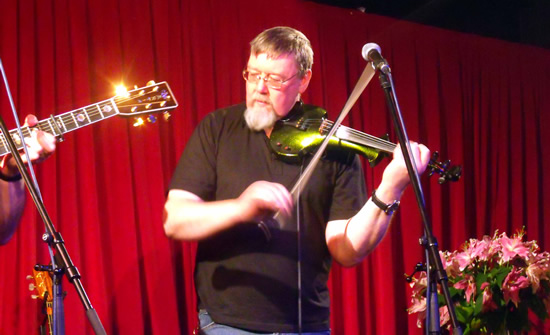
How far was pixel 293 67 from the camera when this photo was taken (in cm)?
199

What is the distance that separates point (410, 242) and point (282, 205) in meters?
3.46

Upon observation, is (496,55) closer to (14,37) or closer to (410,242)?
(410,242)

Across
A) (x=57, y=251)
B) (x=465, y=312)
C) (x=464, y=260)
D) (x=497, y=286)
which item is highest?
(x=57, y=251)

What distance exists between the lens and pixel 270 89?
196 cm

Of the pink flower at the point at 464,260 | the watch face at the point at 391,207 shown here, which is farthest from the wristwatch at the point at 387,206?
the pink flower at the point at 464,260

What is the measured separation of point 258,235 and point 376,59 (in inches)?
22.7

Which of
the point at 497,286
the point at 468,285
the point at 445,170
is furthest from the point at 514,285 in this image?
the point at 445,170

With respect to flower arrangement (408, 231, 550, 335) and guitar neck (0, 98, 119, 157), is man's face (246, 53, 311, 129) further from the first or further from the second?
flower arrangement (408, 231, 550, 335)

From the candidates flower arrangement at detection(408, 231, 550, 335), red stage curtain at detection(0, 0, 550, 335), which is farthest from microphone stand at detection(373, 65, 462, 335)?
red stage curtain at detection(0, 0, 550, 335)

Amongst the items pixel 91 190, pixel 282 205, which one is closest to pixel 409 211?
pixel 91 190

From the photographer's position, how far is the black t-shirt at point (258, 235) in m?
1.73

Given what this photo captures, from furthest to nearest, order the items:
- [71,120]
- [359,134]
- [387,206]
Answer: [71,120] → [359,134] → [387,206]

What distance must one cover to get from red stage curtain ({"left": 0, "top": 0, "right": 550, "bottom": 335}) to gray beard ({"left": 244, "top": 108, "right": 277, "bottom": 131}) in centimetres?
174

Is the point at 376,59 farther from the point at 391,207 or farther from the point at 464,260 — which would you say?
the point at 464,260
